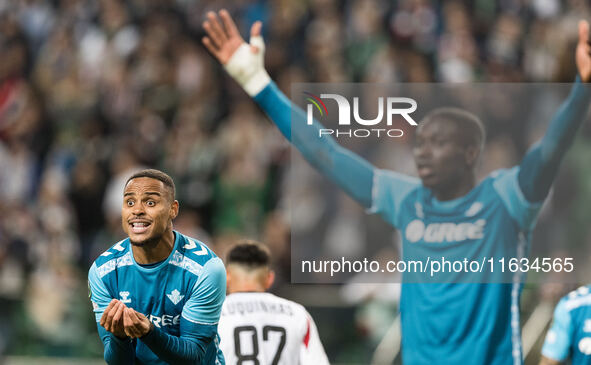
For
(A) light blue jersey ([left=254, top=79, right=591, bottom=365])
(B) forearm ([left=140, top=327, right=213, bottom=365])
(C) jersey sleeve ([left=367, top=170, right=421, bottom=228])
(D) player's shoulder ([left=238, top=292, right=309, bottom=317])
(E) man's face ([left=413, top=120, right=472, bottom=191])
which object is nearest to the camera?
(B) forearm ([left=140, top=327, right=213, bottom=365])

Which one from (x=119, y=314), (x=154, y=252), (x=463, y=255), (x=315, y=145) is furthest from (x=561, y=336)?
(x=119, y=314)

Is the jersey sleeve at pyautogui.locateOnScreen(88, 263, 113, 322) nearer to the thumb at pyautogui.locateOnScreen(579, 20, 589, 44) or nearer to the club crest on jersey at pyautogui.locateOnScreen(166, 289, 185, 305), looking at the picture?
the club crest on jersey at pyautogui.locateOnScreen(166, 289, 185, 305)

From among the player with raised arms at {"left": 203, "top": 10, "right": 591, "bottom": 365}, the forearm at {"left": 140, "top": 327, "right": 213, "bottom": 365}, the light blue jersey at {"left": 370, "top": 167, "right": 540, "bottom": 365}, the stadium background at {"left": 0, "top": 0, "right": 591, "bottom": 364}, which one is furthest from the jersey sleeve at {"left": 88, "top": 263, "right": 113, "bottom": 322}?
the stadium background at {"left": 0, "top": 0, "right": 591, "bottom": 364}

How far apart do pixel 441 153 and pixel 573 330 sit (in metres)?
1.38

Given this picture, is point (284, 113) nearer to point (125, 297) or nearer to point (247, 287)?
point (247, 287)

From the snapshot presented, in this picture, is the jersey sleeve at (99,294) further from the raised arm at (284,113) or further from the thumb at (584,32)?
the thumb at (584,32)

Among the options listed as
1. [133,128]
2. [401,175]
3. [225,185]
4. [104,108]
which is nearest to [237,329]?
[401,175]

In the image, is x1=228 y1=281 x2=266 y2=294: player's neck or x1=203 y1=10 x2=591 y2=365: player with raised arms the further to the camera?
x1=203 y1=10 x2=591 y2=365: player with raised arms

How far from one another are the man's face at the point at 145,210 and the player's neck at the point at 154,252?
0.07 meters

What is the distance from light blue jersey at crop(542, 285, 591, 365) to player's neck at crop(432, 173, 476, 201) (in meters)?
1.03

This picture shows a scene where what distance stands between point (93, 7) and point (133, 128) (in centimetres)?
283

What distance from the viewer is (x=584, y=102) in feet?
16.8

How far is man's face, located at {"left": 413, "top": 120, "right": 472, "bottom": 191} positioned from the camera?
229 inches

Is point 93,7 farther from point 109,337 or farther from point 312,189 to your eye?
point 109,337
